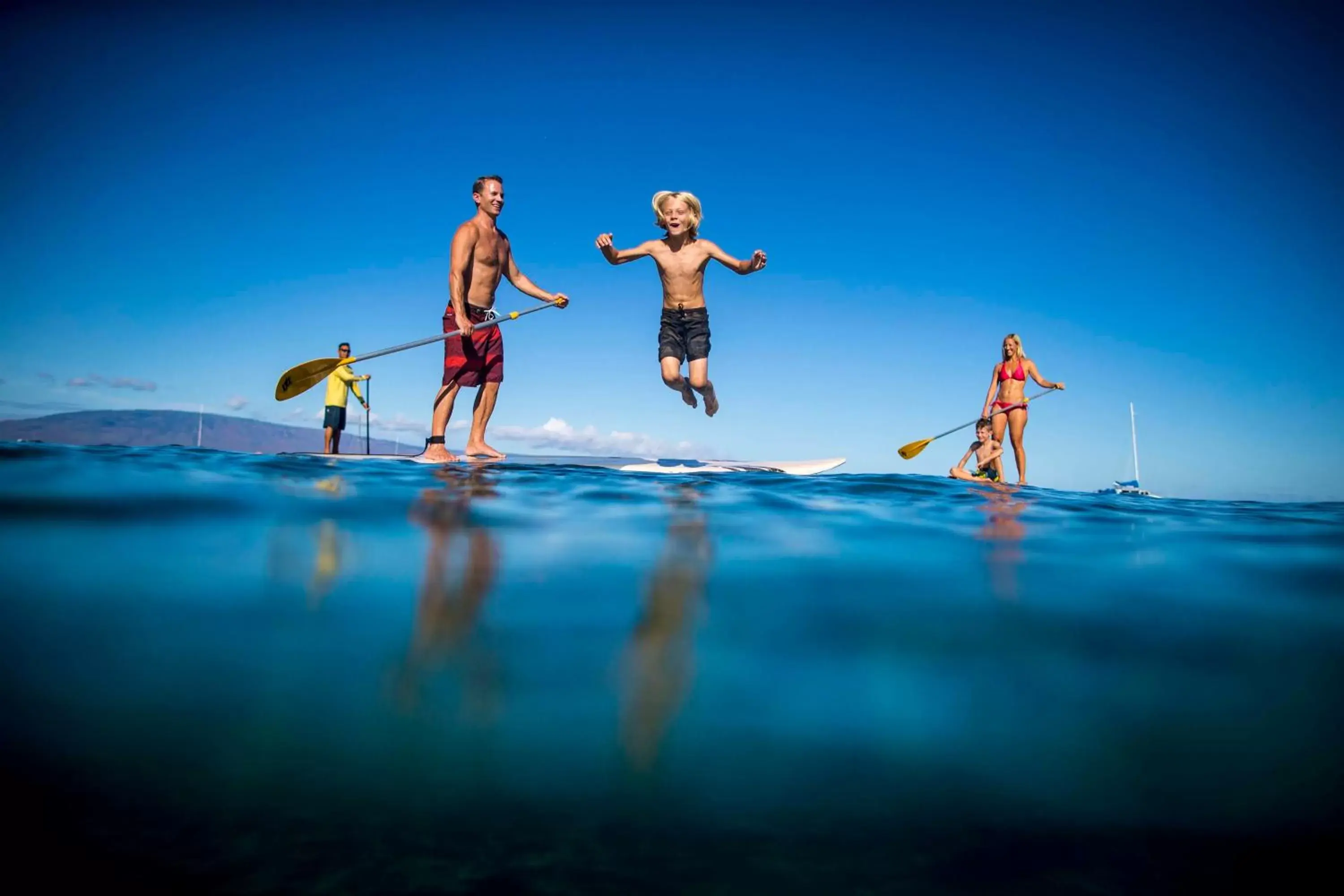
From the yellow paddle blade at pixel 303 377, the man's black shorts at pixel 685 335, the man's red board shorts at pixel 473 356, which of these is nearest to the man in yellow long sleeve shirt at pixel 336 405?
the yellow paddle blade at pixel 303 377

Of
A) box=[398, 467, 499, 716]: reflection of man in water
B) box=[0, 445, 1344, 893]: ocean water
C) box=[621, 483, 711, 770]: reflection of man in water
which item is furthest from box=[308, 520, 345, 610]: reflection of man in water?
box=[621, 483, 711, 770]: reflection of man in water

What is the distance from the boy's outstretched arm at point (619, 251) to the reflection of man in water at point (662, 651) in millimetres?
4614

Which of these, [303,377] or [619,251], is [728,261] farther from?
[303,377]

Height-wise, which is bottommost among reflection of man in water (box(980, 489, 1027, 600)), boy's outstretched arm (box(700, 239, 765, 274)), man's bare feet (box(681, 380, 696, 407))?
reflection of man in water (box(980, 489, 1027, 600))

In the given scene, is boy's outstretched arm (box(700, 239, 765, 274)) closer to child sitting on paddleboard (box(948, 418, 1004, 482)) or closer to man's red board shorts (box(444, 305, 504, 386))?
man's red board shorts (box(444, 305, 504, 386))

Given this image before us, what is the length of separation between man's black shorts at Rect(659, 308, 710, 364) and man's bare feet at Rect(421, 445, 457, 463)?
2385 mm

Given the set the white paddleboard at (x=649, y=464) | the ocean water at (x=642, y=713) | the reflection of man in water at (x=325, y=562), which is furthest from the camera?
the white paddleboard at (x=649, y=464)

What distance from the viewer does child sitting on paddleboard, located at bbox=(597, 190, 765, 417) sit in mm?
6906

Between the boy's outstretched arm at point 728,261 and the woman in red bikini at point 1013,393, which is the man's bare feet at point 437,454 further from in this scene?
the woman in red bikini at point 1013,393

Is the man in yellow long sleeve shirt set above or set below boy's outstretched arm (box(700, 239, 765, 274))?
below

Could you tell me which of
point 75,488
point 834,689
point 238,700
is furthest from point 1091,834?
point 75,488

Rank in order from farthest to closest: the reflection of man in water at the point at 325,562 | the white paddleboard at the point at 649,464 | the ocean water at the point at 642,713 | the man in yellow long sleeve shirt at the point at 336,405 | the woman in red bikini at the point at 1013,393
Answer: the man in yellow long sleeve shirt at the point at 336,405 < the woman in red bikini at the point at 1013,393 < the white paddleboard at the point at 649,464 < the reflection of man in water at the point at 325,562 < the ocean water at the point at 642,713

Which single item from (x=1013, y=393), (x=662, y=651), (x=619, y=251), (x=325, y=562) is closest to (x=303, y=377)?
(x=619, y=251)

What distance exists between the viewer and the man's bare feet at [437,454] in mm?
6082
